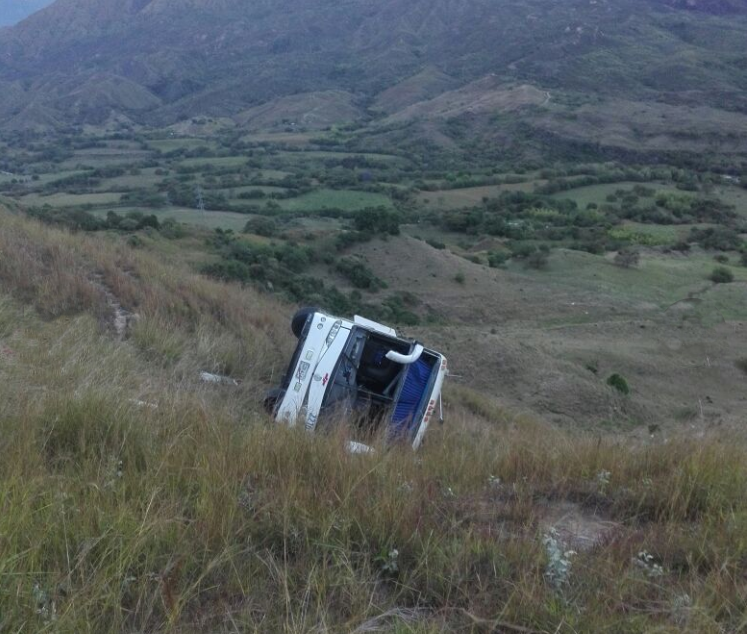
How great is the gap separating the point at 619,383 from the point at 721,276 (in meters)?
20.1

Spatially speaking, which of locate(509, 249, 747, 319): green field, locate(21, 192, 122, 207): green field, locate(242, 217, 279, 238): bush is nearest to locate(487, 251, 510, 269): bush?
locate(509, 249, 747, 319): green field

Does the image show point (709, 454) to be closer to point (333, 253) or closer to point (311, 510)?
point (311, 510)

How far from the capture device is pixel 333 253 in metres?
33.4

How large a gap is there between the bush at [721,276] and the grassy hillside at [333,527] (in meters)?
34.1

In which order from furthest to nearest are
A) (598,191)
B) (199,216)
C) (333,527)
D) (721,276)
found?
(598,191)
(199,216)
(721,276)
(333,527)

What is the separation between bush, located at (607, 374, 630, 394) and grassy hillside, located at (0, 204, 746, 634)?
1488cm

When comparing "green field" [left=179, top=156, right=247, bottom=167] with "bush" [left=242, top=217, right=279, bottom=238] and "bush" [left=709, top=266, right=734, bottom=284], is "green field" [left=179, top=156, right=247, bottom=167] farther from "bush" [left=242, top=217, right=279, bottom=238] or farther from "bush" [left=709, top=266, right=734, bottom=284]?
"bush" [left=709, top=266, right=734, bottom=284]

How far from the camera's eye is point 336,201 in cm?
6066

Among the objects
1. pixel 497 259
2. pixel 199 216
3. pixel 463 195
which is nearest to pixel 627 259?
pixel 497 259

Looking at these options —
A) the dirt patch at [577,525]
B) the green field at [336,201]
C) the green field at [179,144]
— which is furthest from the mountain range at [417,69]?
the dirt patch at [577,525]

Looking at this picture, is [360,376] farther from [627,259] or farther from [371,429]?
[627,259]

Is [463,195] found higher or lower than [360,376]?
lower

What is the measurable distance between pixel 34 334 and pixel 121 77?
163689 millimetres

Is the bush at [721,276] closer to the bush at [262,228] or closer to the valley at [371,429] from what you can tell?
the valley at [371,429]
